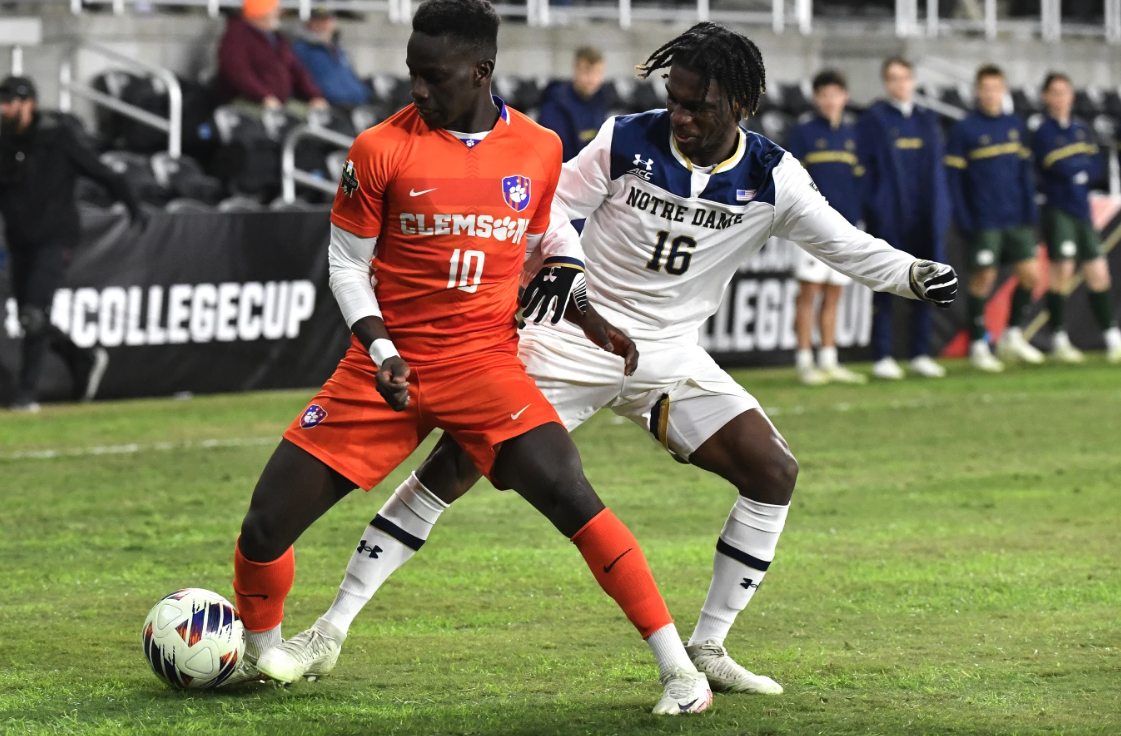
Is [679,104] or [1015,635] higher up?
[679,104]

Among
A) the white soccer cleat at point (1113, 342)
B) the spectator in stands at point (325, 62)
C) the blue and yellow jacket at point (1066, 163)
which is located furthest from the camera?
the spectator in stands at point (325, 62)

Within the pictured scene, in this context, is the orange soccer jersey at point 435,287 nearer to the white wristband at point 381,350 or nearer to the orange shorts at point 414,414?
the orange shorts at point 414,414

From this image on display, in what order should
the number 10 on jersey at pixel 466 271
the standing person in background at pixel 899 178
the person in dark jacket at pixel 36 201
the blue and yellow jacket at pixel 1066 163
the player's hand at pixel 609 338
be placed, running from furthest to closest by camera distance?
1. the blue and yellow jacket at pixel 1066 163
2. the standing person in background at pixel 899 178
3. the person in dark jacket at pixel 36 201
4. the player's hand at pixel 609 338
5. the number 10 on jersey at pixel 466 271

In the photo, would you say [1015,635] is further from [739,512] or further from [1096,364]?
[1096,364]

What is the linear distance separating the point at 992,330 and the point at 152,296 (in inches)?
341

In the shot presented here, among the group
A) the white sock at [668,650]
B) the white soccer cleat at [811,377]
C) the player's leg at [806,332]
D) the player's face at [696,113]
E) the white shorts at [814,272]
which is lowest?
the white soccer cleat at [811,377]

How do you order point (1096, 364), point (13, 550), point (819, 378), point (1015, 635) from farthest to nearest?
point (1096, 364) → point (819, 378) → point (13, 550) → point (1015, 635)

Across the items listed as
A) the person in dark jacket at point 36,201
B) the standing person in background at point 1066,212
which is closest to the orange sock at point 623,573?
the person in dark jacket at point 36,201

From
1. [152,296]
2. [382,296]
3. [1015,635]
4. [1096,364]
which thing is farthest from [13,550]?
[1096,364]

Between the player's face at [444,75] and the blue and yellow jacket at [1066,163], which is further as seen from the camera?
the blue and yellow jacket at [1066,163]

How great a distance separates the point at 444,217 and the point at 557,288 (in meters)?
0.50

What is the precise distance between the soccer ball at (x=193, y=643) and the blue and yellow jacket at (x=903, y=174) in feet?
33.8

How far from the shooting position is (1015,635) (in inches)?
233

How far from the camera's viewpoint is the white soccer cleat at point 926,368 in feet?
48.5
